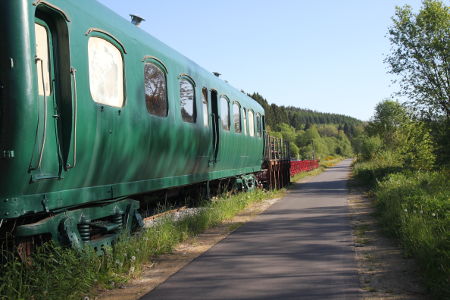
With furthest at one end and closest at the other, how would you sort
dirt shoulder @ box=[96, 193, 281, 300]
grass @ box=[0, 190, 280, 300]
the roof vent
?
the roof vent < dirt shoulder @ box=[96, 193, 281, 300] < grass @ box=[0, 190, 280, 300]

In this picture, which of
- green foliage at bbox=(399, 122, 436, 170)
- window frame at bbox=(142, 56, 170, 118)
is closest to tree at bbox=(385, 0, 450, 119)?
green foliage at bbox=(399, 122, 436, 170)

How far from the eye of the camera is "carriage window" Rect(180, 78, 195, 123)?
346 inches

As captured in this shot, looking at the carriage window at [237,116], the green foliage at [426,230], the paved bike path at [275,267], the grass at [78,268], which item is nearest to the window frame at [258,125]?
the carriage window at [237,116]

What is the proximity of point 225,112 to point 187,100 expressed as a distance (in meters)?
3.11

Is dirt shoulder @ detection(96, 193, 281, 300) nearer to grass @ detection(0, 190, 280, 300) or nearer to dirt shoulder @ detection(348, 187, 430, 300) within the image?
grass @ detection(0, 190, 280, 300)

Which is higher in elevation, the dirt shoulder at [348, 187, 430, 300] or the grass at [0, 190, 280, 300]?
the grass at [0, 190, 280, 300]

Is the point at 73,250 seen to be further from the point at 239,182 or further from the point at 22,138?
the point at 239,182

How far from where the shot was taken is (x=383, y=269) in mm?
5660

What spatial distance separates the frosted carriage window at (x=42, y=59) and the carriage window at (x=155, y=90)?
2275 mm

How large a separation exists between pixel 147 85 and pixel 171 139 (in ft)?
3.73

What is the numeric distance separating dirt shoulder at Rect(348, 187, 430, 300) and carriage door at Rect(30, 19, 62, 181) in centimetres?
341

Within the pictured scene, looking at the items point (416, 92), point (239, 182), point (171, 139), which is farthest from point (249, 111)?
point (416, 92)

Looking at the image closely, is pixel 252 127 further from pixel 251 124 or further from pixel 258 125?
pixel 258 125

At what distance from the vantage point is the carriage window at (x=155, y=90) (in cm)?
726
